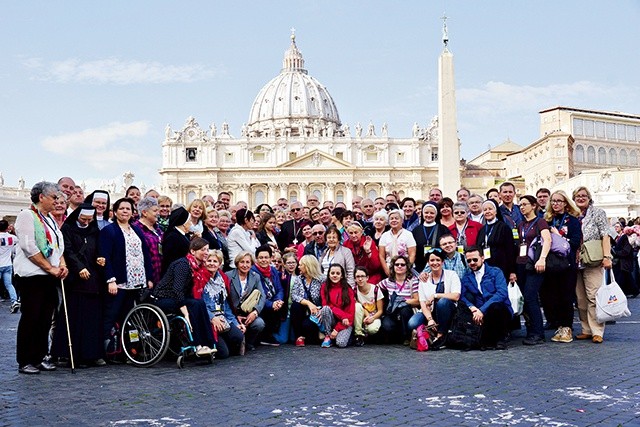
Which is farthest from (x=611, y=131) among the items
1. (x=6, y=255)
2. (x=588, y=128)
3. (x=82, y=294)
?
(x=82, y=294)

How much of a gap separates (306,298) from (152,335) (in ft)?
6.59

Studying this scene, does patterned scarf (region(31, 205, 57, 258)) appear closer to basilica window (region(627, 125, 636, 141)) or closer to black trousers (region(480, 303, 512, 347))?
black trousers (region(480, 303, 512, 347))

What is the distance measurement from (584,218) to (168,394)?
4.78m

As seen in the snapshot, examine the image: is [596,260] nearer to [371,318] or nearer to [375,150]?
[371,318]

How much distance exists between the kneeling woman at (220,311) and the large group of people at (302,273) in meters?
0.01

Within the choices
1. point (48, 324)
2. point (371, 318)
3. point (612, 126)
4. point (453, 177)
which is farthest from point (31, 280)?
point (612, 126)

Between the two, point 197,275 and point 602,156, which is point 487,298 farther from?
point 602,156

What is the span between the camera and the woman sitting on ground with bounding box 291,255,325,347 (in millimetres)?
7778

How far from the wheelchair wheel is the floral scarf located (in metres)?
0.50

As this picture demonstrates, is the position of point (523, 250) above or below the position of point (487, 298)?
above

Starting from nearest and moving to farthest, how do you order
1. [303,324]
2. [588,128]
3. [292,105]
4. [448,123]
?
[303,324]
[448,123]
[588,128]
[292,105]

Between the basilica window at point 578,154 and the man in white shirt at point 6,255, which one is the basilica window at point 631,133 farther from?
the man in white shirt at point 6,255

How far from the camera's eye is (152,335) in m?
6.43

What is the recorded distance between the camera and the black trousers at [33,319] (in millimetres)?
6012
